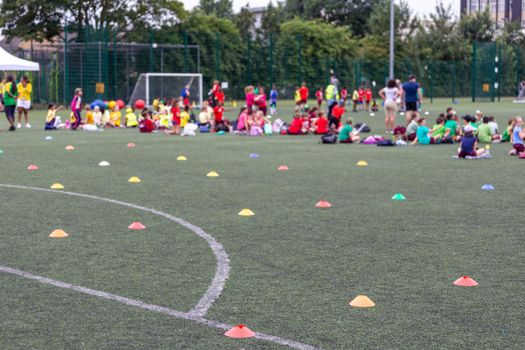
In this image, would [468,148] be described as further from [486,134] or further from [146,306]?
[146,306]

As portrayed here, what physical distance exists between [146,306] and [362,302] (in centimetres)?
161

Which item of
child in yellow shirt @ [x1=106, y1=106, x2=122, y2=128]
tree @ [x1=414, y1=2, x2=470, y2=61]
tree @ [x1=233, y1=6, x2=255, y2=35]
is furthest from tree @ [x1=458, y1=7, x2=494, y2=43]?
child in yellow shirt @ [x1=106, y1=106, x2=122, y2=128]

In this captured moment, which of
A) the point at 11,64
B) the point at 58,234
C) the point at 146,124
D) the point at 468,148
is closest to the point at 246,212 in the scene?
the point at 58,234

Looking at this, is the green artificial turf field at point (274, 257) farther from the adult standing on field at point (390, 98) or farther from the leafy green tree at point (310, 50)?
the leafy green tree at point (310, 50)

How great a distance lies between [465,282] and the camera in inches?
282

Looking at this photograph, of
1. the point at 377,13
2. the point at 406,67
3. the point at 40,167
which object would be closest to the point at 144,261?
the point at 40,167

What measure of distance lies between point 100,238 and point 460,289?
4011 mm

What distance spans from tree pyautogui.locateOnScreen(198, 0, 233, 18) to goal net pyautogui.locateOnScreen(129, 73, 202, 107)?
158 ft

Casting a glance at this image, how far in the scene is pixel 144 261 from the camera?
8.08m

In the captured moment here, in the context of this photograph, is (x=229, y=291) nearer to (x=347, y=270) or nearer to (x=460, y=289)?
(x=347, y=270)

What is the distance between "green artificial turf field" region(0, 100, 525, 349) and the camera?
587cm

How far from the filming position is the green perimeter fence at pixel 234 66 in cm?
4841

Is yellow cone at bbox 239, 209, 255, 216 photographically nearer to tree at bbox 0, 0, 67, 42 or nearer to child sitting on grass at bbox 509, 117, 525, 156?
child sitting on grass at bbox 509, 117, 525, 156

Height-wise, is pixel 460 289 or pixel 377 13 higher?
pixel 377 13
